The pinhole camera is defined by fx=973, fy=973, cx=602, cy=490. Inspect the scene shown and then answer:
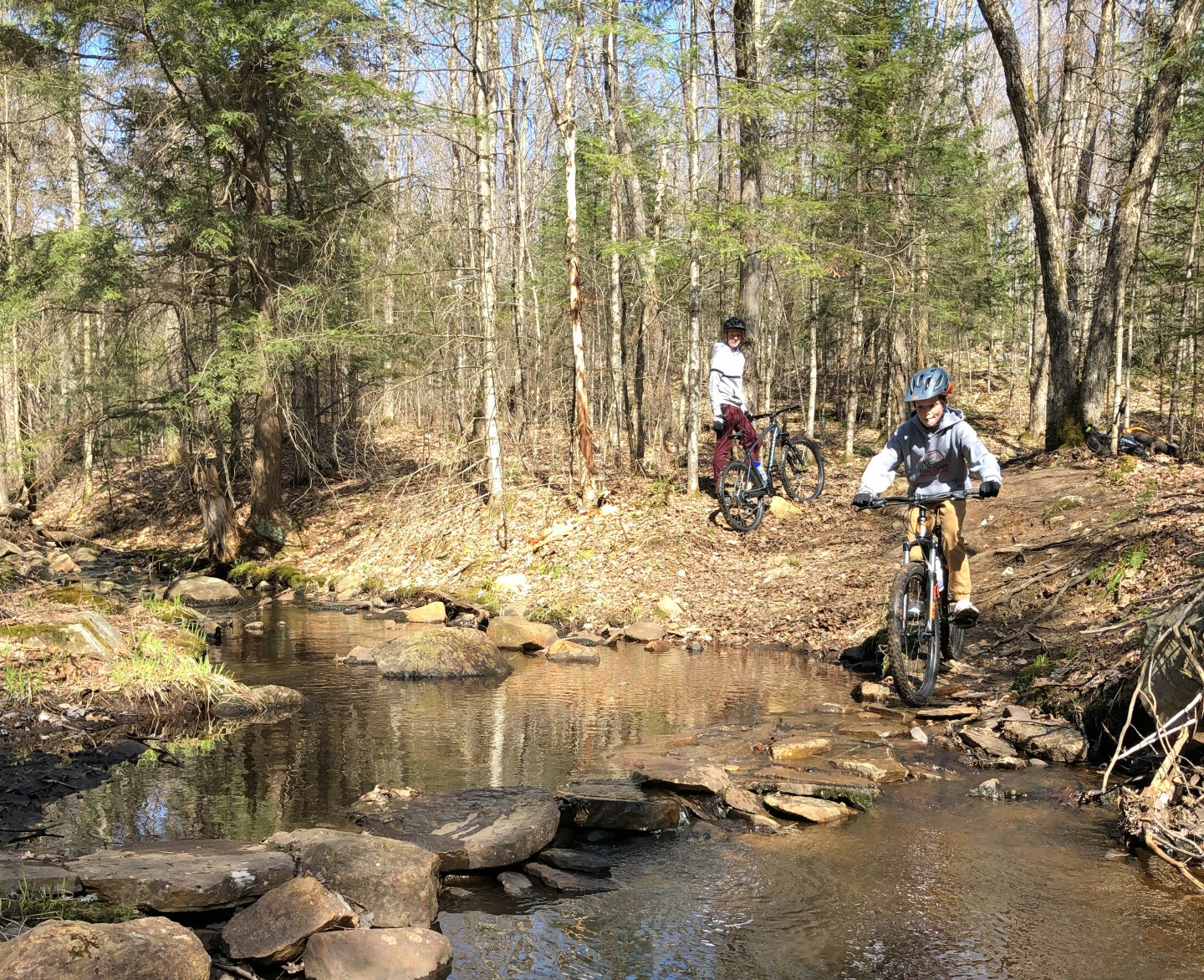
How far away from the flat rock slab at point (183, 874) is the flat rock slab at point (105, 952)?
45cm

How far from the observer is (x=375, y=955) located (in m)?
4.05

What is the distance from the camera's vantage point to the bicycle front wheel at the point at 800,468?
45.5ft

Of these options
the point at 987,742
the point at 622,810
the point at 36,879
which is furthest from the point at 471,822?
→ the point at 987,742

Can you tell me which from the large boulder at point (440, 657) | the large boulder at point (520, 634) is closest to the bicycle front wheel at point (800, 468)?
the large boulder at point (520, 634)

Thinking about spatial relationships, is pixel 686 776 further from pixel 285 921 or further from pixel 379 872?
pixel 285 921

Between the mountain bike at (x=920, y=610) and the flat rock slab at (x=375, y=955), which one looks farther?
the mountain bike at (x=920, y=610)

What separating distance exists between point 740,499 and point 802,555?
1159 mm

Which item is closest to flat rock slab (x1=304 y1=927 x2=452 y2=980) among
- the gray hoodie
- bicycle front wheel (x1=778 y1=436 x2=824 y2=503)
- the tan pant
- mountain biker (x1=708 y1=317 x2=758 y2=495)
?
the gray hoodie

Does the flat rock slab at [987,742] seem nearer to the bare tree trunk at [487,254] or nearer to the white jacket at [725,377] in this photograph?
the white jacket at [725,377]

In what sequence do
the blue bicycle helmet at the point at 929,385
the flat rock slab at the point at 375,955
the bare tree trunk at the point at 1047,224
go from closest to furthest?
1. the flat rock slab at the point at 375,955
2. the blue bicycle helmet at the point at 929,385
3. the bare tree trunk at the point at 1047,224

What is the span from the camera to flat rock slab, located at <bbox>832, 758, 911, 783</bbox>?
6441 millimetres

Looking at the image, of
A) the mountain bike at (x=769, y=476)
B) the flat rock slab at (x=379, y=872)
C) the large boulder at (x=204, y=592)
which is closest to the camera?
the flat rock slab at (x=379, y=872)

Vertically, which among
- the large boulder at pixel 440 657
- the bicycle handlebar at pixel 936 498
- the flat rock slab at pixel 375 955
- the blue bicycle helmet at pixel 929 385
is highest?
the blue bicycle helmet at pixel 929 385

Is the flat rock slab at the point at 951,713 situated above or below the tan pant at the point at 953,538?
below
